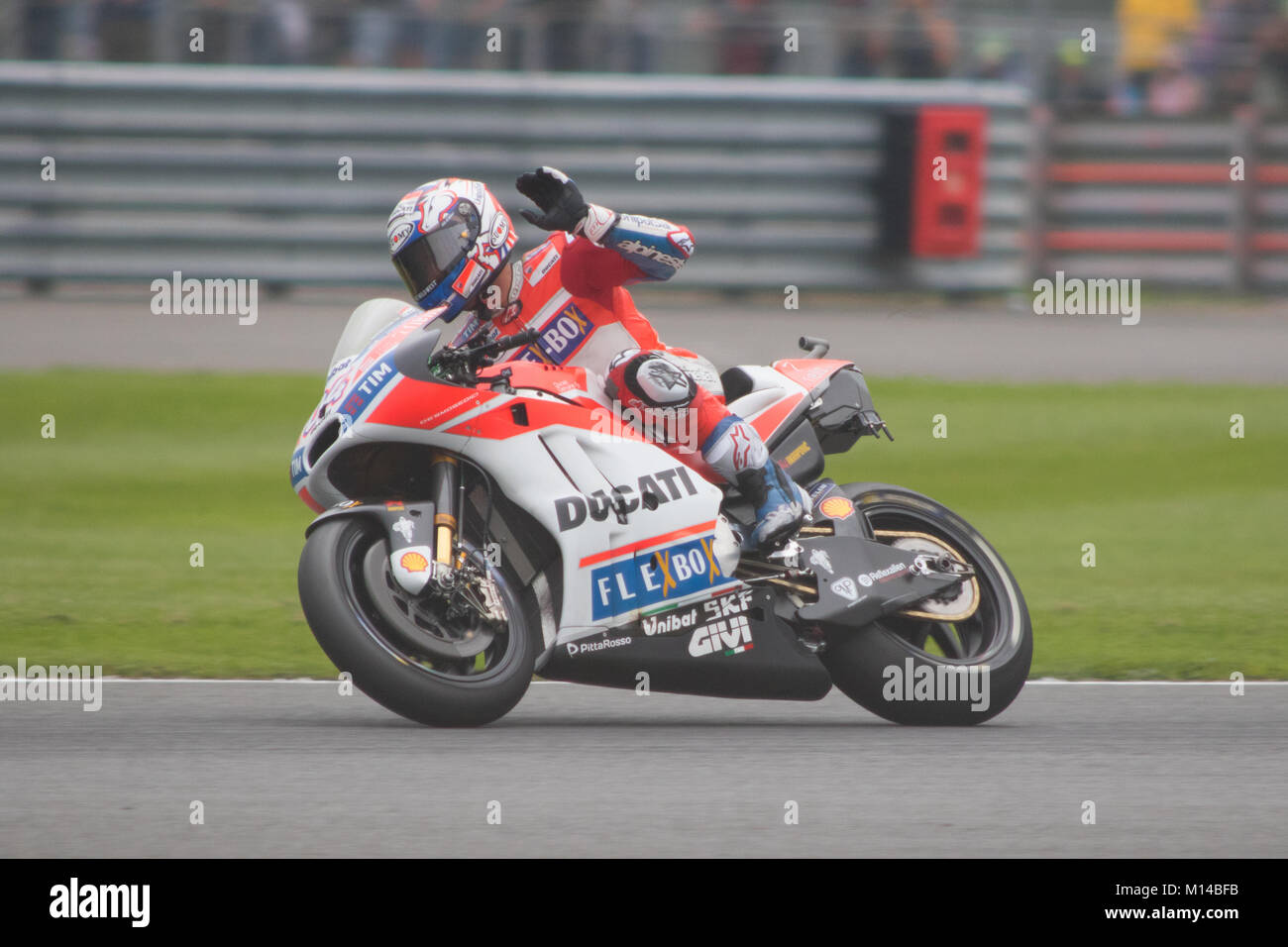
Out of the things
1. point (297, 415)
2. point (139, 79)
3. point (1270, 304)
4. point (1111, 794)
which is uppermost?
point (139, 79)

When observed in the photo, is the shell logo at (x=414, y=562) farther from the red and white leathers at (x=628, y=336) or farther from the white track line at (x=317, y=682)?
the white track line at (x=317, y=682)

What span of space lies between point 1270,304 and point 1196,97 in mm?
1857

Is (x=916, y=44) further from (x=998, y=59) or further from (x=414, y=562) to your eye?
(x=414, y=562)

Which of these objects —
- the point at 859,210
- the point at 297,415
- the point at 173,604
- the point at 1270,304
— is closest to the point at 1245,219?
the point at 1270,304

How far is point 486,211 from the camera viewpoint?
577 centimetres

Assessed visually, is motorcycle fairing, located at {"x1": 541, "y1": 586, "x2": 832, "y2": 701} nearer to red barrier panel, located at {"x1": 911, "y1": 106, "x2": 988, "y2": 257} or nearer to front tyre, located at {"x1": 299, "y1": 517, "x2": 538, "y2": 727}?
front tyre, located at {"x1": 299, "y1": 517, "x2": 538, "y2": 727}

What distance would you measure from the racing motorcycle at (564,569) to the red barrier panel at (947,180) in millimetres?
9785

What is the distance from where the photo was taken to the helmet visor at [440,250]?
5680 mm

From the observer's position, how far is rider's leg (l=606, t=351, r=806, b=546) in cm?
592

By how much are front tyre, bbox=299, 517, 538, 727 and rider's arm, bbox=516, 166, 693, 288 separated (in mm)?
985

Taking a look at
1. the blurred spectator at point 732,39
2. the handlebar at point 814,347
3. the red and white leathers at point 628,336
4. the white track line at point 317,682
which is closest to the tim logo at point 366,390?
the red and white leathers at point 628,336

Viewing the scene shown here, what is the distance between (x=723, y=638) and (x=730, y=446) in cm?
56

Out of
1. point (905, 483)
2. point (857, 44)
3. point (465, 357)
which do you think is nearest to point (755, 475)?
point (465, 357)

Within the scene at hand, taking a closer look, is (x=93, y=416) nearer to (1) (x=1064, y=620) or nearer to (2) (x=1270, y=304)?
(1) (x=1064, y=620)
